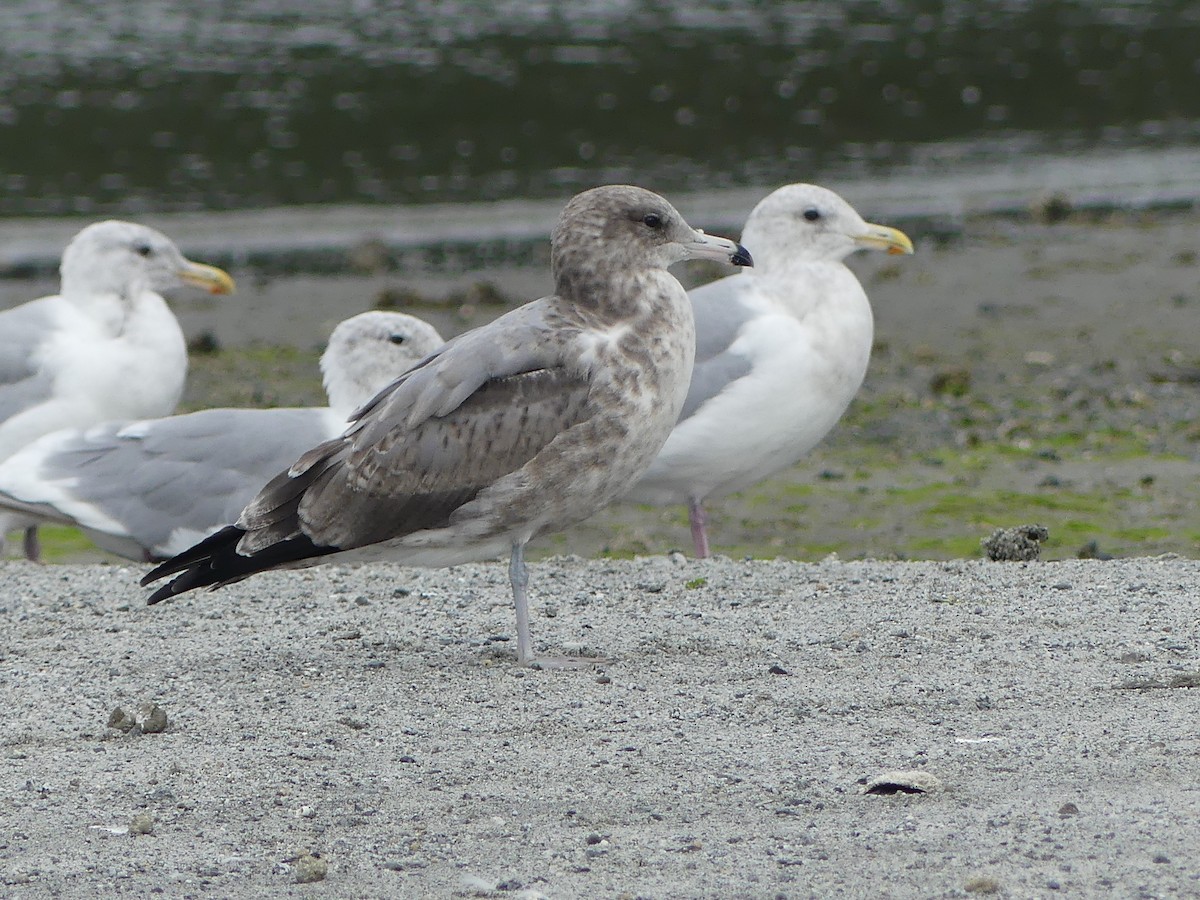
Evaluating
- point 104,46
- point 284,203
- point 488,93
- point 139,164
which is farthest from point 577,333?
point 104,46

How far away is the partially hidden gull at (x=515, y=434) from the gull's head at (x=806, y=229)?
116 inches

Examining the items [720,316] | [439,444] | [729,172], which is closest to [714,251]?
[439,444]

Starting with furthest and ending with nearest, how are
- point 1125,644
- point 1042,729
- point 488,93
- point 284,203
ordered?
point 488,93 < point 284,203 < point 1125,644 < point 1042,729

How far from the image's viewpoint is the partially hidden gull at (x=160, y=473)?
803 centimetres

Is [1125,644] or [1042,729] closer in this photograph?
[1042,729]

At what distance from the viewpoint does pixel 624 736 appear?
4961 millimetres

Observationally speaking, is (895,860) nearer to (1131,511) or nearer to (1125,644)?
(1125,644)

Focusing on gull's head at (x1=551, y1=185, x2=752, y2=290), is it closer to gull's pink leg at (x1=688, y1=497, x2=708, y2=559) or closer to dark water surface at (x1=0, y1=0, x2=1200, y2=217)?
gull's pink leg at (x1=688, y1=497, x2=708, y2=559)

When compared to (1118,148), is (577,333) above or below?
below

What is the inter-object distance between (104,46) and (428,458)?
99.1 feet

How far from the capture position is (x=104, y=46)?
33.6 metres

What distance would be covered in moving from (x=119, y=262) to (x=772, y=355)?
12.7ft

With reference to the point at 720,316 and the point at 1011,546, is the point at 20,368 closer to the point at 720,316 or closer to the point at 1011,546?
the point at 720,316

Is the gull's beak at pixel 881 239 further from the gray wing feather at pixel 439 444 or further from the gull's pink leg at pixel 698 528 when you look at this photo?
the gray wing feather at pixel 439 444
